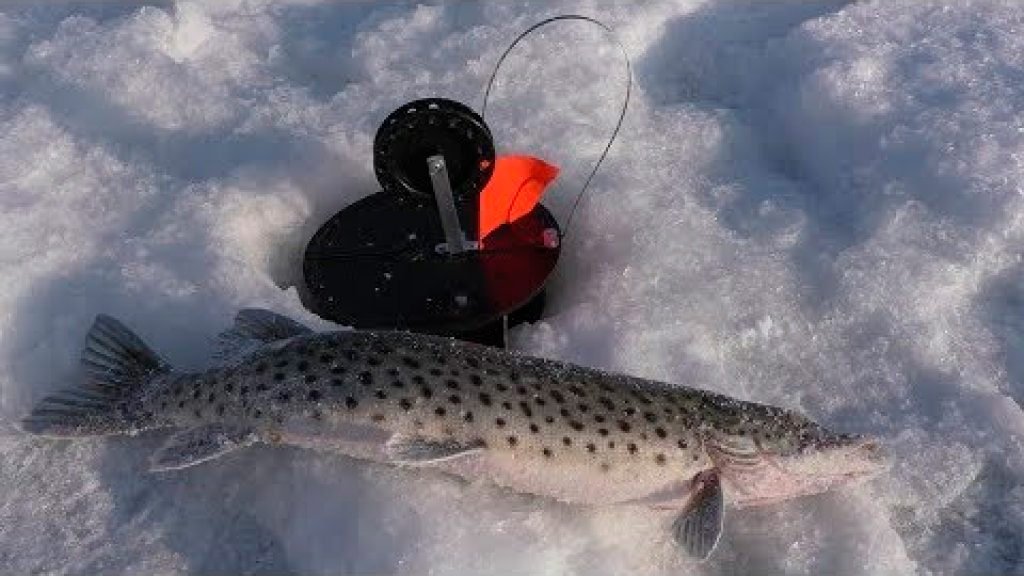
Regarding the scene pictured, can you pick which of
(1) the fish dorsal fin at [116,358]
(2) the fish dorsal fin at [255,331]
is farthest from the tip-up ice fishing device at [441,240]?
(1) the fish dorsal fin at [116,358]

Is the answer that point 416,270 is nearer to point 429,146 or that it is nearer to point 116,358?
point 429,146

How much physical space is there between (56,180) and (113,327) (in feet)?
3.74

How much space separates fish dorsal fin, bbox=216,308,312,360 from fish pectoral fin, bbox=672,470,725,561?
A: 1.22 meters

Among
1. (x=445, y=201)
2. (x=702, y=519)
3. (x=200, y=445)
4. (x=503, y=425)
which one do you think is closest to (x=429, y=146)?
(x=445, y=201)

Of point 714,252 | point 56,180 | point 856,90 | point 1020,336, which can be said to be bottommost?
point 1020,336

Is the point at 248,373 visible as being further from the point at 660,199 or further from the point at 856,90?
the point at 856,90

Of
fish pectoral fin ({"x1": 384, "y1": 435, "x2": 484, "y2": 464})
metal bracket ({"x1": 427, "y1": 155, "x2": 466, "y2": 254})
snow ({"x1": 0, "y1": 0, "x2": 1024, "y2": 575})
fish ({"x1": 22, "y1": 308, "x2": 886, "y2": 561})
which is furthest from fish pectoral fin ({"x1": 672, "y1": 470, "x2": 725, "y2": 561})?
metal bracket ({"x1": 427, "y1": 155, "x2": 466, "y2": 254})

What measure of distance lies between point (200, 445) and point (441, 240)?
119 centimetres

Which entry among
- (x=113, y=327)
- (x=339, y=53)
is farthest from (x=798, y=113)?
(x=113, y=327)

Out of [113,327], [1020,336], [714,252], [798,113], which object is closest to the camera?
[113,327]

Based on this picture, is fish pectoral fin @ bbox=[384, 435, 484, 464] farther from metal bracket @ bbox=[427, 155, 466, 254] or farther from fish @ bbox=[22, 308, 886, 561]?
metal bracket @ bbox=[427, 155, 466, 254]

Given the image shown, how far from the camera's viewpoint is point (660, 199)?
3752 millimetres

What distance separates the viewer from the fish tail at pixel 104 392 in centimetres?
288

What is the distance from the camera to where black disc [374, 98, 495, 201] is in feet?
9.89
